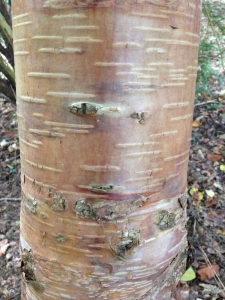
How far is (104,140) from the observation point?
63 cm

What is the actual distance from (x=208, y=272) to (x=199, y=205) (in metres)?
0.51

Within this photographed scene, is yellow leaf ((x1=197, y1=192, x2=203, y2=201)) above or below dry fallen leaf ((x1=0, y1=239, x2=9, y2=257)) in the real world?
above

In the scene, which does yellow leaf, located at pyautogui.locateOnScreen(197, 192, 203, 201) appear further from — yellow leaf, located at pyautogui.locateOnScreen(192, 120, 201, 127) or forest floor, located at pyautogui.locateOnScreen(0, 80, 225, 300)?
yellow leaf, located at pyautogui.locateOnScreen(192, 120, 201, 127)

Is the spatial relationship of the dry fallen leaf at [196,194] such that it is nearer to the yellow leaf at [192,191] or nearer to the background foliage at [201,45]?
the yellow leaf at [192,191]

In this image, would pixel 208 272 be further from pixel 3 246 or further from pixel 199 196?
pixel 3 246

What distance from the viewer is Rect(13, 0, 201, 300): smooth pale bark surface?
584 mm

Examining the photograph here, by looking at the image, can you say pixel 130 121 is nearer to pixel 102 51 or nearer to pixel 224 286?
pixel 102 51

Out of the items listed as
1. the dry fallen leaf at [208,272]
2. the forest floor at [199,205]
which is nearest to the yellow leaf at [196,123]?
the forest floor at [199,205]

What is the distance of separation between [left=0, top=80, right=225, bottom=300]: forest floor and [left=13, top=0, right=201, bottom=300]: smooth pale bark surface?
1.04 ft

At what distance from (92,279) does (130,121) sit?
41 centimetres

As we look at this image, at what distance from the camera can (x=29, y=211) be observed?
2.52 ft

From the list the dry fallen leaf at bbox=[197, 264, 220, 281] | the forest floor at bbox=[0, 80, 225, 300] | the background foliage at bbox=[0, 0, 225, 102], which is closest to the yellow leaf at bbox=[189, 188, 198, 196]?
the forest floor at bbox=[0, 80, 225, 300]

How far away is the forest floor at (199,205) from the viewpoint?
1.46 metres

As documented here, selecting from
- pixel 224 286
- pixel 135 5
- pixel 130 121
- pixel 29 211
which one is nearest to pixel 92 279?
pixel 29 211
